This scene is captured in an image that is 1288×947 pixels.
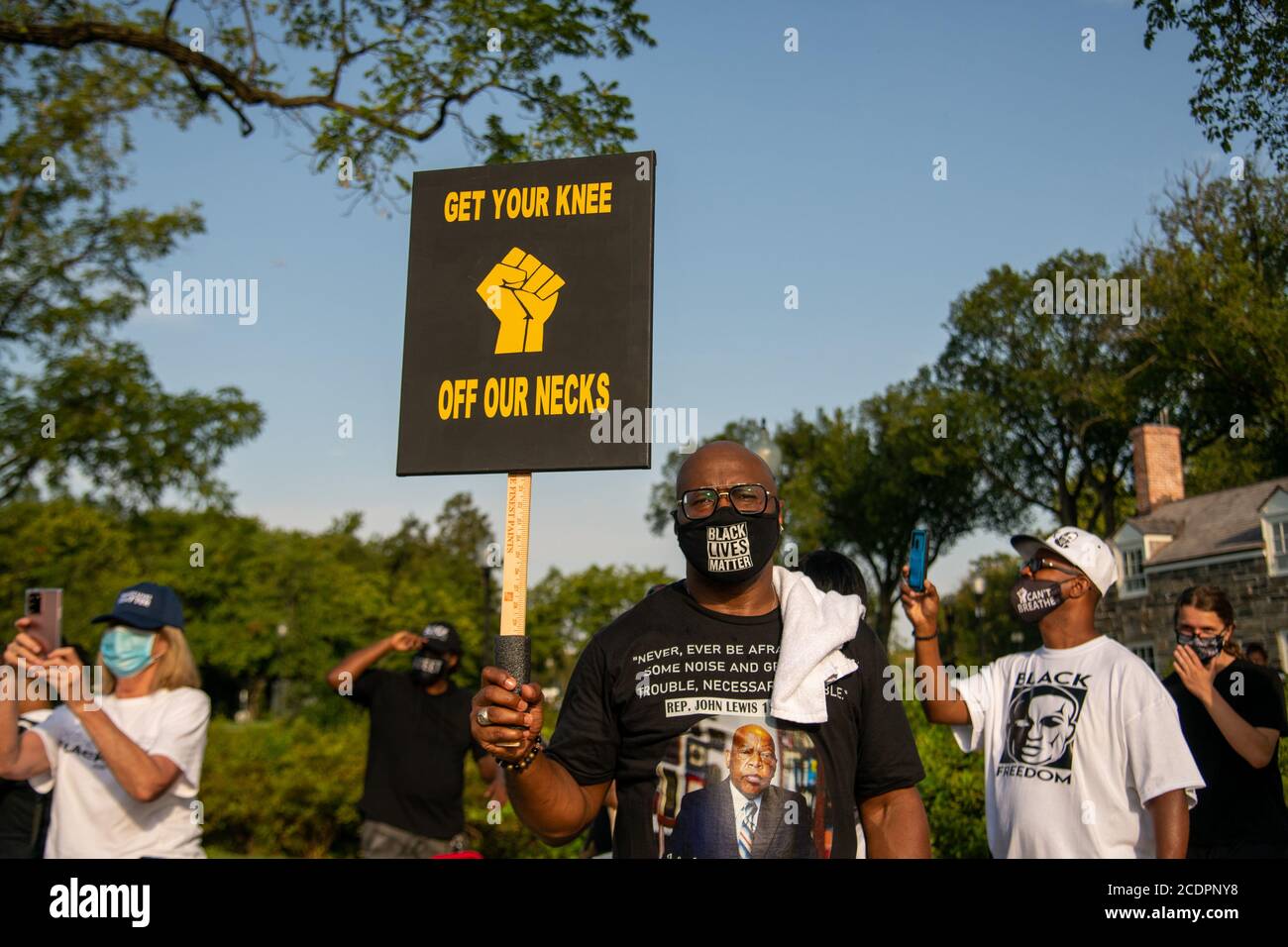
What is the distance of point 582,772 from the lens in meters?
3.15

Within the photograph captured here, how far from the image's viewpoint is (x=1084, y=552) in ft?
15.6

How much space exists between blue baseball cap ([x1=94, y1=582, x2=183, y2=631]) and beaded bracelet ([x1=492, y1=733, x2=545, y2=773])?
2396 mm

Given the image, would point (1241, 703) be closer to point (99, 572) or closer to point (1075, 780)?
point (1075, 780)

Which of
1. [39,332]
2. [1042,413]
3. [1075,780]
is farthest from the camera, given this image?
[1042,413]

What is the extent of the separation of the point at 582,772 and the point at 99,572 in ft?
103

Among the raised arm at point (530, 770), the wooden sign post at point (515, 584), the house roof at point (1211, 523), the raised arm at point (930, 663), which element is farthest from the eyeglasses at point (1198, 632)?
the house roof at point (1211, 523)

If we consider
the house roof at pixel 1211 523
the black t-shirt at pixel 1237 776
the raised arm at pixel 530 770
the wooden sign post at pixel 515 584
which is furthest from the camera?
the house roof at pixel 1211 523

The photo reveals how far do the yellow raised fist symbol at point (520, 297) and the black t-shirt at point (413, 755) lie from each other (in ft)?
15.0

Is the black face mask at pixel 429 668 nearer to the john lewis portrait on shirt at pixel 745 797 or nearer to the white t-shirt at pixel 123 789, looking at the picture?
the white t-shirt at pixel 123 789

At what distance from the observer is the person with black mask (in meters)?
7.26

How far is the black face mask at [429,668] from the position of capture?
7562 millimetres
